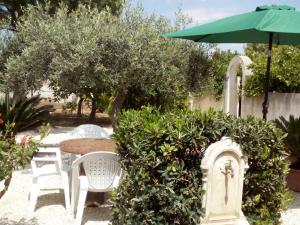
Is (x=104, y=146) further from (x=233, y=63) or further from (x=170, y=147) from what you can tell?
(x=233, y=63)

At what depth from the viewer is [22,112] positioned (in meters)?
11.6

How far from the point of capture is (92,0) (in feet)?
55.2

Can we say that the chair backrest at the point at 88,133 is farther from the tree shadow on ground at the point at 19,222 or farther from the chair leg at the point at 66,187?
the tree shadow on ground at the point at 19,222

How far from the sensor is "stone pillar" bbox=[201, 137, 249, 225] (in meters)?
4.24

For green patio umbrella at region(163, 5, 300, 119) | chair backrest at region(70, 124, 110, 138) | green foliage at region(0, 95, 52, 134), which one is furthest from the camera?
green foliage at region(0, 95, 52, 134)

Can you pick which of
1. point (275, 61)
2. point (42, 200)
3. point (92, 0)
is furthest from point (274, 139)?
point (92, 0)

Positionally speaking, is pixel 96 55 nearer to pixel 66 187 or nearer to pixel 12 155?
pixel 66 187

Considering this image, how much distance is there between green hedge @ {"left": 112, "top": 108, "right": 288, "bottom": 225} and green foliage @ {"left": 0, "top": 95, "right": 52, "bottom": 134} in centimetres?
729

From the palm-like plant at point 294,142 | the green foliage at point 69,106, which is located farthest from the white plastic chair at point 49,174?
the green foliage at point 69,106

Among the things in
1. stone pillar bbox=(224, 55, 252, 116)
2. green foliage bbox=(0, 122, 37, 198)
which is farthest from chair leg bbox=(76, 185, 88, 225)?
stone pillar bbox=(224, 55, 252, 116)

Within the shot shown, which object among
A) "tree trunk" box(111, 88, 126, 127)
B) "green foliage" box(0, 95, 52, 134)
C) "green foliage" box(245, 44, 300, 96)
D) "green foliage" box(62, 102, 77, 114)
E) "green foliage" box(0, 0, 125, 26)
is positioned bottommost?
"green foliage" box(62, 102, 77, 114)

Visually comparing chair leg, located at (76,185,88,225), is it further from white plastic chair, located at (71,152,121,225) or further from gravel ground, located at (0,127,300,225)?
gravel ground, located at (0,127,300,225)

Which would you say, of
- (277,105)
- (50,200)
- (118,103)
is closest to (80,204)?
(50,200)

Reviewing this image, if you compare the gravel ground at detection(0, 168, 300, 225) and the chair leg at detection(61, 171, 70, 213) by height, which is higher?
the chair leg at detection(61, 171, 70, 213)
